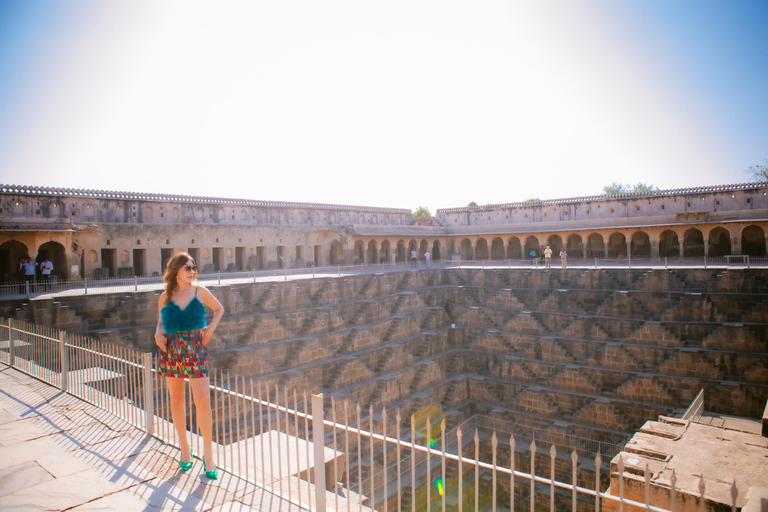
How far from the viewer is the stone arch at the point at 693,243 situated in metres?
25.4

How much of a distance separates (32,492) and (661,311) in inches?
686

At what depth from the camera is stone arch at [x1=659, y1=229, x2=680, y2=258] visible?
26469 mm

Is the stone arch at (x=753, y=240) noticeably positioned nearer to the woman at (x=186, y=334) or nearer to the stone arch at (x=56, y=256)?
the woman at (x=186, y=334)

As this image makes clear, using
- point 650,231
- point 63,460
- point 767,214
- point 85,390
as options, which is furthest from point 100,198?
point 767,214

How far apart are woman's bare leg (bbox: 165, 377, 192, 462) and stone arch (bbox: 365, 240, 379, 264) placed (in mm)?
24369

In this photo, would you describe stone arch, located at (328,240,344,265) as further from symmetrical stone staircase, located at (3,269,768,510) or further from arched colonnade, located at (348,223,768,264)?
symmetrical stone staircase, located at (3,269,768,510)

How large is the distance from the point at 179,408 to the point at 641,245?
94.5 ft

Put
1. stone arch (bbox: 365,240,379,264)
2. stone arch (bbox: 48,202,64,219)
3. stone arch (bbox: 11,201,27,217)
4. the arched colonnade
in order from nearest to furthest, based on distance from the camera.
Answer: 1. stone arch (bbox: 11,201,27,217)
2. stone arch (bbox: 48,202,64,219)
3. the arched colonnade
4. stone arch (bbox: 365,240,379,264)

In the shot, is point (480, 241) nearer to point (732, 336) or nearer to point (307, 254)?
point (307, 254)

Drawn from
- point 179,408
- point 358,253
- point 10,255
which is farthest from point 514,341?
point 10,255

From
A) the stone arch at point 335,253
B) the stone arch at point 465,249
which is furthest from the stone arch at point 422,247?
the stone arch at point 335,253

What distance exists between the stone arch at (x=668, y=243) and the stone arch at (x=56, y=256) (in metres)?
28.3

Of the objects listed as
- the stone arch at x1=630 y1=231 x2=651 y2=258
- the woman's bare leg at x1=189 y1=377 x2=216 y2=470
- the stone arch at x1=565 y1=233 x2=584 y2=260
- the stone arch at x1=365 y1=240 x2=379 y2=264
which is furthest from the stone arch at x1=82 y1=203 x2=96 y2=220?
the stone arch at x1=630 y1=231 x2=651 y2=258

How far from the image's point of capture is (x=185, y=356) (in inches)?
162
